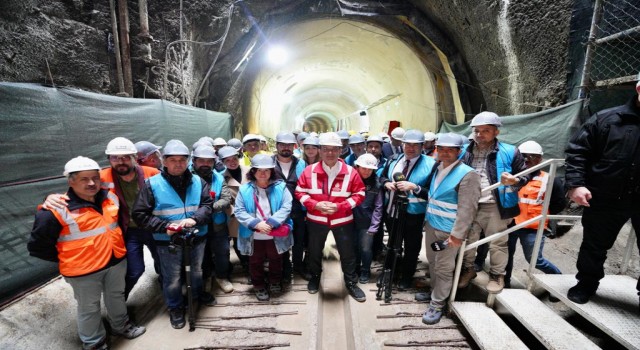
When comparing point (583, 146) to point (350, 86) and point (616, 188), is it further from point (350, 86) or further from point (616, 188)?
point (350, 86)

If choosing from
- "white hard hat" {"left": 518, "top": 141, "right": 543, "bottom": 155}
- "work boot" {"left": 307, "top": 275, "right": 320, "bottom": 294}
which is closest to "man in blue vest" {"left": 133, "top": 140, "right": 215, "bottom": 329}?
"work boot" {"left": 307, "top": 275, "right": 320, "bottom": 294}

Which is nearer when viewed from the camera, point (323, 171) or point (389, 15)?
point (323, 171)

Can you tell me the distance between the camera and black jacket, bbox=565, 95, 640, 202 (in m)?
1.99

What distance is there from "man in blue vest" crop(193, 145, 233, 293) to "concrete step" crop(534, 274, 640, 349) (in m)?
3.77

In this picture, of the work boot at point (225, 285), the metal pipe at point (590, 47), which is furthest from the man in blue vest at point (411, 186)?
the metal pipe at point (590, 47)

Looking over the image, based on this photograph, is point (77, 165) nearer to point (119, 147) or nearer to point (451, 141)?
point (119, 147)

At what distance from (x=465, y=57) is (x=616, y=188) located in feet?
21.3

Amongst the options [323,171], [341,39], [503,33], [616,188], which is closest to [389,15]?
[341,39]

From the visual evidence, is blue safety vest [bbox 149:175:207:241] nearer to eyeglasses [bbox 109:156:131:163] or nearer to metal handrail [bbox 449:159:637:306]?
eyeglasses [bbox 109:156:131:163]

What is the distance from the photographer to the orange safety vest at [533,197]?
10.6ft

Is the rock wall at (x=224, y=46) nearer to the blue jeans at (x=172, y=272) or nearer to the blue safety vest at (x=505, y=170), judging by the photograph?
the blue safety vest at (x=505, y=170)

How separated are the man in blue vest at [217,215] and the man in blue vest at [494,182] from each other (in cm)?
313

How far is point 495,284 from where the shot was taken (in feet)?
9.79

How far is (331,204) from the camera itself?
9.78ft
